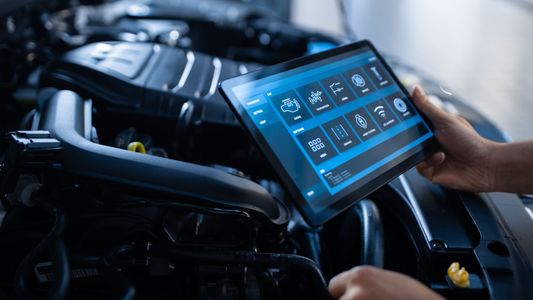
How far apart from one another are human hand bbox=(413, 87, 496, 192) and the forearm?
10 mm

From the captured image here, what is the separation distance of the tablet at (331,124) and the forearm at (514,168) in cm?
12

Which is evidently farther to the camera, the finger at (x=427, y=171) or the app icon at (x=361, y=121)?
the finger at (x=427, y=171)

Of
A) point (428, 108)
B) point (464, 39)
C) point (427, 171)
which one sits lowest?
point (464, 39)

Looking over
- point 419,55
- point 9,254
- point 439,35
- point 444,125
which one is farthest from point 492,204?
point 439,35

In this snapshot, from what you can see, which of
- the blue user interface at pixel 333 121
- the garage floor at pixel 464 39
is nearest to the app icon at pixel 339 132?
the blue user interface at pixel 333 121

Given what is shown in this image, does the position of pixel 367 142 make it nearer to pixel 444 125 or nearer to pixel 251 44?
pixel 444 125

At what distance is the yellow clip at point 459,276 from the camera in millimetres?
694

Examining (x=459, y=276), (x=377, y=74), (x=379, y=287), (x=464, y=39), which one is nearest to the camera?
(x=379, y=287)

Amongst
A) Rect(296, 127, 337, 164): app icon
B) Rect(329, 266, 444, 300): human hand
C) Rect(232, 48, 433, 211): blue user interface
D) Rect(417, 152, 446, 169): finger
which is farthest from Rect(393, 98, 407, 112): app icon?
Rect(329, 266, 444, 300): human hand

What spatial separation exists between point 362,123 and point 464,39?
3.20 metres

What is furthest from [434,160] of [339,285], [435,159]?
[339,285]

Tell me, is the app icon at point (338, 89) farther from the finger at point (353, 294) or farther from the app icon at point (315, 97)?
the finger at point (353, 294)

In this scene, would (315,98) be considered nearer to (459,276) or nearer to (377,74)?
(377,74)

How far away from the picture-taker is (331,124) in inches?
30.3
